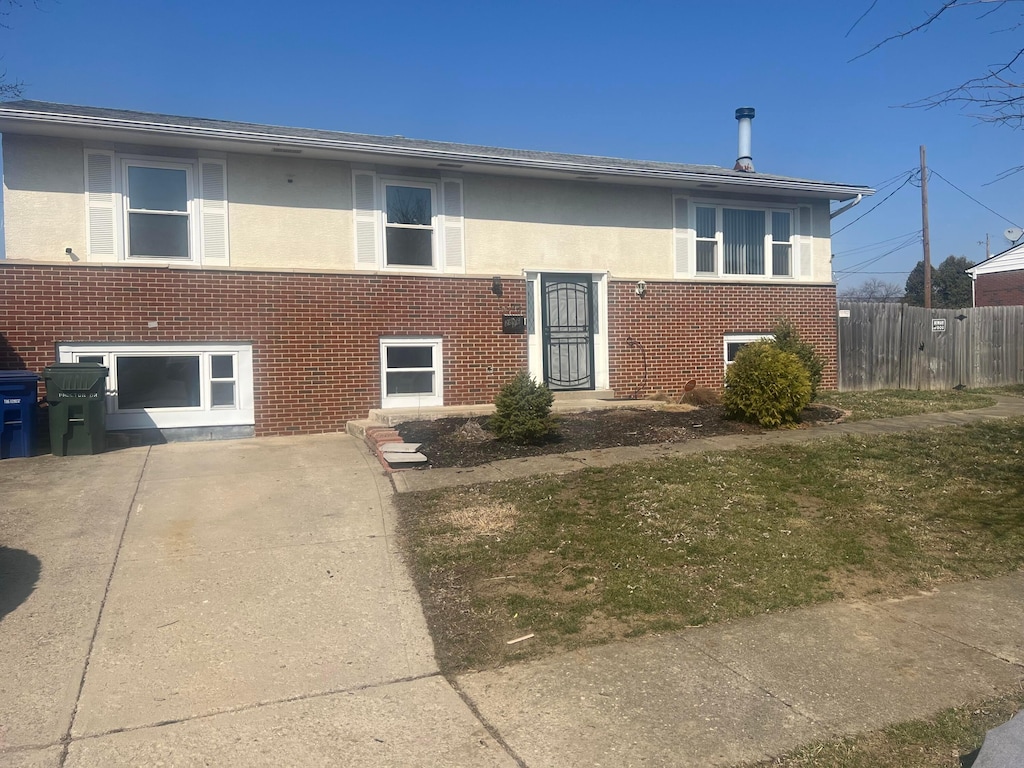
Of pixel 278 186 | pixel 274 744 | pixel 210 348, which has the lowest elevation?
pixel 274 744

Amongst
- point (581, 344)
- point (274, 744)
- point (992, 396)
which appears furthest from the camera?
point (992, 396)

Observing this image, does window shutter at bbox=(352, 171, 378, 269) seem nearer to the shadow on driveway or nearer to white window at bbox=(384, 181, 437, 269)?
white window at bbox=(384, 181, 437, 269)

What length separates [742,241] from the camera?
1431 centimetres

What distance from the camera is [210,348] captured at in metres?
10.9

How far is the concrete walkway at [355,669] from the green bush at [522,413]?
2.89 m

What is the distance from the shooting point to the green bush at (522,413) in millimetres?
9281

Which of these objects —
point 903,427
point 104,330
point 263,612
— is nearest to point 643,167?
point 903,427

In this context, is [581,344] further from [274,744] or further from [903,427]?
[274,744]

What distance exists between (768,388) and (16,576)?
8469 mm

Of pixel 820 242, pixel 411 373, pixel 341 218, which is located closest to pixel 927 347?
pixel 820 242

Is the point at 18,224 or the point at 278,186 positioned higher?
the point at 278,186

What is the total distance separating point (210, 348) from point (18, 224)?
2.76m

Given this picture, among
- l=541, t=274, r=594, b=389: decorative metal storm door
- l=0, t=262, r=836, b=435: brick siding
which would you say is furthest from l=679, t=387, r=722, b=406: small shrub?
l=541, t=274, r=594, b=389: decorative metal storm door

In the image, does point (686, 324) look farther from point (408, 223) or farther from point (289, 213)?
point (289, 213)
